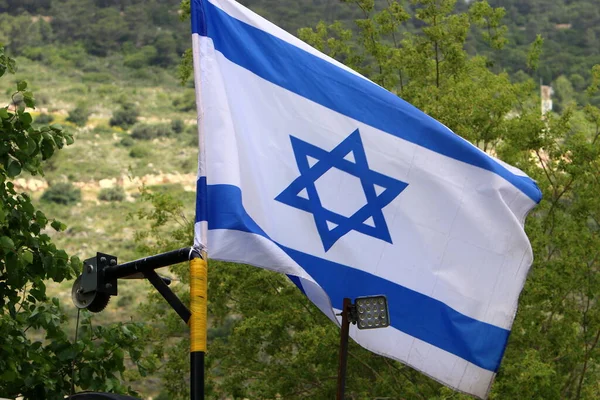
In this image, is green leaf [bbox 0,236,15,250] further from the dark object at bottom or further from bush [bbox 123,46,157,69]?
bush [bbox 123,46,157,69]

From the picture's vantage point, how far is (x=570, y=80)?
7175cm

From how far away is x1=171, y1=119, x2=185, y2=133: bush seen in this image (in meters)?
79.6

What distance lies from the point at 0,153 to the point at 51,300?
55.6 inches

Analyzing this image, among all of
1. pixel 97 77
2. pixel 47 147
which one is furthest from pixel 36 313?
pixel 97 77

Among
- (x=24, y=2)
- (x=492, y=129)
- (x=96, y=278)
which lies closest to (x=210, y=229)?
(x=96, y=278)

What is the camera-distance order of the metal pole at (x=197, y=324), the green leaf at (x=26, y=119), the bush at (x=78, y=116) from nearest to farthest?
the metal pole at (x=197, y=324) → the green leaf at (x=26, y=119) → the bush at (x=78, y=116)

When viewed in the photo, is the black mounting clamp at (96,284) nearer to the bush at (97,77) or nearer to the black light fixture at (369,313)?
the black light fixture at (369,313)

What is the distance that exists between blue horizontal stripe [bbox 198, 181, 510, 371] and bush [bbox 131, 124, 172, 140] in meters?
72.5

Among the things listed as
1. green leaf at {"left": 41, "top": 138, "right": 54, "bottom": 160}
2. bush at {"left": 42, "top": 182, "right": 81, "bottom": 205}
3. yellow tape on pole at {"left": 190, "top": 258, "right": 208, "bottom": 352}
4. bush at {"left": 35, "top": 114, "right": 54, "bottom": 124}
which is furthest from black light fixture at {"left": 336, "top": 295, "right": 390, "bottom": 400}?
bush at {"left": 35, "top": 114, "right": 54, "bottom": 124}

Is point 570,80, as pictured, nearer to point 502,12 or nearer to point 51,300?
point 502,12

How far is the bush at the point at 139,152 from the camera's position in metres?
75.5

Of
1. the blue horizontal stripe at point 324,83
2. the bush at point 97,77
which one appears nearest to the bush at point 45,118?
the bush at point 97,77

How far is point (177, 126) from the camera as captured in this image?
3145 inches

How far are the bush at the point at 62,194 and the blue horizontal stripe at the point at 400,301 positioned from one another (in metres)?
62.2
